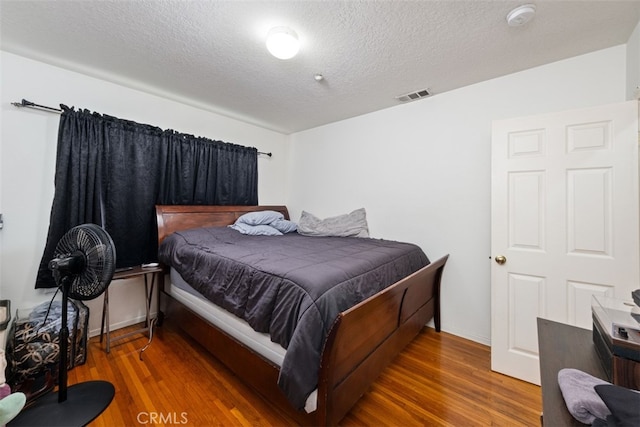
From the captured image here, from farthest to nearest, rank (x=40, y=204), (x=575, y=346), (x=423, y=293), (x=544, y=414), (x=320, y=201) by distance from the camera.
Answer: (x=320, y=201)
(x=423, y=293)
(x=40, y=204)
(x=575, y=346)
(x=544, y=414)

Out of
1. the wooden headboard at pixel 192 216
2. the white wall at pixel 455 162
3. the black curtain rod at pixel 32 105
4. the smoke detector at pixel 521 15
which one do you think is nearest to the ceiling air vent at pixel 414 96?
the white wall at pixel 455 162

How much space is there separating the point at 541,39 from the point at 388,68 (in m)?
1.06

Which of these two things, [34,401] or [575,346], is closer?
[575,346]

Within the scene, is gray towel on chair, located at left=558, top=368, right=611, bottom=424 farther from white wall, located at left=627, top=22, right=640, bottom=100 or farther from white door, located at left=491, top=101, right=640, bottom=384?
white wall, located at left=627, top=22, right=640, bottom=100

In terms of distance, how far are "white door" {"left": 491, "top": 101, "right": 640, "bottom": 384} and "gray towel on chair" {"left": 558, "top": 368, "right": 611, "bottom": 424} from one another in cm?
139

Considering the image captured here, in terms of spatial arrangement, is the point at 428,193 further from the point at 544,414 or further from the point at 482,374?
the point at 544,414

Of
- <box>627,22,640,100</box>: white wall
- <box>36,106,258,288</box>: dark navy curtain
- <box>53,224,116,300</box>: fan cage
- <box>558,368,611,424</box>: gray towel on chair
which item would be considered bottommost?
<box>558,368,611,424</box>: gray towel on chair

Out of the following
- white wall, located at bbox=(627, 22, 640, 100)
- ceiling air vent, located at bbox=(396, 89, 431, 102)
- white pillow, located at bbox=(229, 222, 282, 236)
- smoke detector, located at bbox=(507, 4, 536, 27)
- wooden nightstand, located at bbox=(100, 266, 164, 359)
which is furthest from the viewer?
white pillow, located at bbox=(229, 222, 282, 236)

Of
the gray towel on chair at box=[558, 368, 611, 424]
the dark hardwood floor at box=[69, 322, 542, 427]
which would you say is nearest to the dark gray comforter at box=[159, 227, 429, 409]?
the dark hardwood floor at box=[69, 322, 542, 427]

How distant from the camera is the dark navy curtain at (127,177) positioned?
2213 millimetres

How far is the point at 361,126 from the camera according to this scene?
334 cm

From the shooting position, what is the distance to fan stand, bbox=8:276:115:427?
1.41 m

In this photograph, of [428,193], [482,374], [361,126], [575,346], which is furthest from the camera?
[361,126]

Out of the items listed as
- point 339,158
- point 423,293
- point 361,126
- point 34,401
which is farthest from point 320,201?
point 34,401
